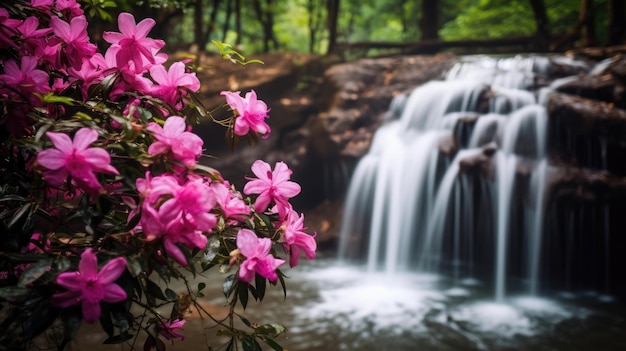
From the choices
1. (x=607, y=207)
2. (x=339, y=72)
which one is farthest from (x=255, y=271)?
(x=339, y=72)

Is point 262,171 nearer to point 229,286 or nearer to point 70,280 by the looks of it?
point 229,286

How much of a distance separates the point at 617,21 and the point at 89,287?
10794mm

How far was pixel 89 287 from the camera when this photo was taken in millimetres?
864

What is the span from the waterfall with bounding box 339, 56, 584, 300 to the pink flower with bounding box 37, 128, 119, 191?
16.6 ft

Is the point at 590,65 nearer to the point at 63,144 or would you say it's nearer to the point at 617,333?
the point at 617,333

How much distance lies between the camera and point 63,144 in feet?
2.93

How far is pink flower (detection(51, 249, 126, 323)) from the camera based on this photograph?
0.85m

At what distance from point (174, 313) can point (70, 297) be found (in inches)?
18.0

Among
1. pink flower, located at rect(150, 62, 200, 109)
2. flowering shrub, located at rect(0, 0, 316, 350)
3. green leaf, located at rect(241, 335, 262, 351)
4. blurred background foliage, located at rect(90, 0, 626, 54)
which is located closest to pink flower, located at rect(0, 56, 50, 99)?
flowering shrub, located at rect(0, 0, 316, 350)

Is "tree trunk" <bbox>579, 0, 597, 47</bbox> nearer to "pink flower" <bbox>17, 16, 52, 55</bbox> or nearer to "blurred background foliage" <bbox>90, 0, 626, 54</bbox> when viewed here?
"blurred background foliage" <bbox>90, 0, 626, 54</bbox>

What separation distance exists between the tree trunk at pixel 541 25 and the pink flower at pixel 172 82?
11119mm

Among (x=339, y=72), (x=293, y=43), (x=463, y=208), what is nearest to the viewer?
(x=463, y=208)

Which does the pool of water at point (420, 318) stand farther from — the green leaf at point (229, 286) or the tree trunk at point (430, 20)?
the tree trunk at point (430, 20)

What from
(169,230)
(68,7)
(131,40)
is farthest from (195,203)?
(68,7)
